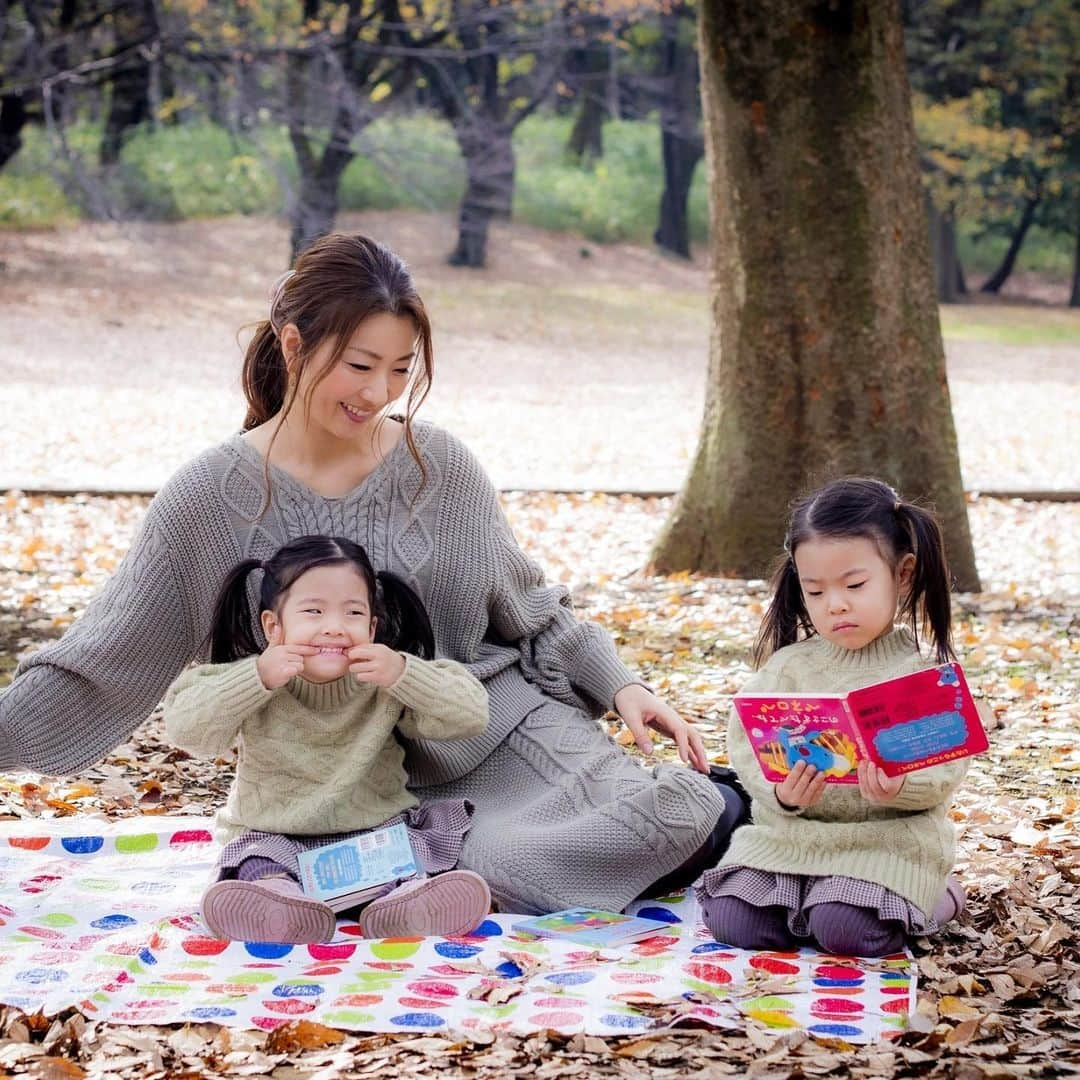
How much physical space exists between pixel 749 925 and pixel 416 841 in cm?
79

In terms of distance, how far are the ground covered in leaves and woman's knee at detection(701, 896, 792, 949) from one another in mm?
313

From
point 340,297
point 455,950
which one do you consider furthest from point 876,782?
point 340,297

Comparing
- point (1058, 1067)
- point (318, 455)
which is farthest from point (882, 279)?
point (1058, 1067)

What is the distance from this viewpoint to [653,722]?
4094mm

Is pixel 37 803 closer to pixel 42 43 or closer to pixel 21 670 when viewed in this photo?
pixel 21 670

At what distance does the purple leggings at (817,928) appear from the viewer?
3592mm

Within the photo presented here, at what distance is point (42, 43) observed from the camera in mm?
21375

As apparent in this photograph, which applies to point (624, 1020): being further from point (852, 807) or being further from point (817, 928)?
point (852, 807)

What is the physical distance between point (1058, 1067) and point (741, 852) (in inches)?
38.4

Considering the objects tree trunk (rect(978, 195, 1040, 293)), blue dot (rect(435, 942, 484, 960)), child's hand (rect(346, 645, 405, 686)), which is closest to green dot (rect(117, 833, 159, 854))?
child's hand (rect(346, 645, 405, 686))

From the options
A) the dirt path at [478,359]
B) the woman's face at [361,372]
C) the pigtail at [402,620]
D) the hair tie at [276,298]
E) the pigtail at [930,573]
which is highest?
the hair tie at [276,298]

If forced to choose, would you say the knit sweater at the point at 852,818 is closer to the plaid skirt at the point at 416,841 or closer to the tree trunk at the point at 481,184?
the plaid skirt at the point at 416,841

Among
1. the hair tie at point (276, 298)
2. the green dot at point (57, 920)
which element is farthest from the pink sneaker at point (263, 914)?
the hair tie at point (276, 298)

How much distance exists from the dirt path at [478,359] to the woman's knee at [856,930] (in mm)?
8600
